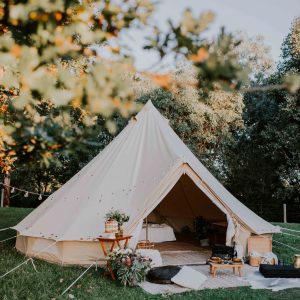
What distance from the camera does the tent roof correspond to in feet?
23.0

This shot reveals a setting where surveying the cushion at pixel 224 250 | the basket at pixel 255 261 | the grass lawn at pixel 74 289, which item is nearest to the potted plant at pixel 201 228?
the basket at pixel 255 261

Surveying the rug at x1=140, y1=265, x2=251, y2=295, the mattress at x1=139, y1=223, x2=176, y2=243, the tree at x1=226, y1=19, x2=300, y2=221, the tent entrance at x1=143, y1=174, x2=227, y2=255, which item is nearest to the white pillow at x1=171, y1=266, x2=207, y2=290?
the rug at x1=140, y1=265, x2=251, y2=295

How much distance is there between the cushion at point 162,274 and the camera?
608 centimetres

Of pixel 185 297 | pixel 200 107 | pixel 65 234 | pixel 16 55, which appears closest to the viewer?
pixel 16 55

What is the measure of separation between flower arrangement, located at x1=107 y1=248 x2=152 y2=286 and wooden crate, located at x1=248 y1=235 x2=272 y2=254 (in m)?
2.48

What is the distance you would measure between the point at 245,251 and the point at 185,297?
2.78 meters

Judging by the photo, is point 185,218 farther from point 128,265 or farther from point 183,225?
point 128,265

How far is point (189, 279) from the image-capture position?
5.98 metres

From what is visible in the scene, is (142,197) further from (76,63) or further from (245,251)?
(76,63)

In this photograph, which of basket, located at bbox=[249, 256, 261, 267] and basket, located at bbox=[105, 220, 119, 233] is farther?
basket, located at bbox=[249, 256, 261, 267]

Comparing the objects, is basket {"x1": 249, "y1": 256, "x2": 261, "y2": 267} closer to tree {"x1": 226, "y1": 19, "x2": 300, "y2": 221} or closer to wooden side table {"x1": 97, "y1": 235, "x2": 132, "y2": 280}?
wooden side table {"x1": 97, "y1": 235, "x2": 132, "y2": 280}

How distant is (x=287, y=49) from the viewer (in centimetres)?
1675

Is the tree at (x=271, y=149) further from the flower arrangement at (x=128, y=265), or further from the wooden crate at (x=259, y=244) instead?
the flower arrangement at (x=128, y=265)

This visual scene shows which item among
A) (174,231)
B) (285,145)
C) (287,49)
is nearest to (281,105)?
(285,145)
